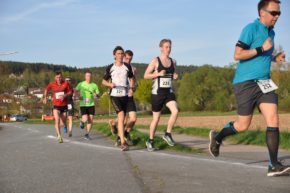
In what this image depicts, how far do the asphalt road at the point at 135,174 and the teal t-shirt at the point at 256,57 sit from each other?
118cm

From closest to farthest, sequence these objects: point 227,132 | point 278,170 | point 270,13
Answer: point 278,170 → point 270,13 → point 227,132

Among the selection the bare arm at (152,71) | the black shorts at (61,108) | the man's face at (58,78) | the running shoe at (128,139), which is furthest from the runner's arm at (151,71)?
the man's face at (58,78)

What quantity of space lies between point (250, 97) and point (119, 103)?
4.09 m

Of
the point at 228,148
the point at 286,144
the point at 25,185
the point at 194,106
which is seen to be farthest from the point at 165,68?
the point at 194,106

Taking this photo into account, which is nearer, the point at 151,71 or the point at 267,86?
the point at 267,86

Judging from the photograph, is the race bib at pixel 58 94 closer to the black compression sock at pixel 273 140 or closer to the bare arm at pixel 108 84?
the bare arm at pixel 108 84

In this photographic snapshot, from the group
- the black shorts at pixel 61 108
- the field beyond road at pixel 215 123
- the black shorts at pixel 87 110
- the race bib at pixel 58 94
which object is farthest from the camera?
the field beyond road at pixel 215 123

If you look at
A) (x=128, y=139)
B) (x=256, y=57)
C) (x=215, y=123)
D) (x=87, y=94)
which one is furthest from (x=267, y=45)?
(x=215, y=123)

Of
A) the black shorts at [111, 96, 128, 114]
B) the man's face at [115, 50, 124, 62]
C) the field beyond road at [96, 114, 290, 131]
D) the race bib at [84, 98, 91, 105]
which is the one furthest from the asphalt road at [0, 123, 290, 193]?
the field beyond road at [96, 114, 290, 131]

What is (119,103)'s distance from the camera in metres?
9.64

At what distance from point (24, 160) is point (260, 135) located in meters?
5.60

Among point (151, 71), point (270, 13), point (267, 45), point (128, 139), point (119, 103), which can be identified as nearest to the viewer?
point (267, 45)

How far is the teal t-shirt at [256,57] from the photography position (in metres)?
5.96

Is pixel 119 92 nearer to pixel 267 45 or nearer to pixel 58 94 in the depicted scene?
pixel 58 94
